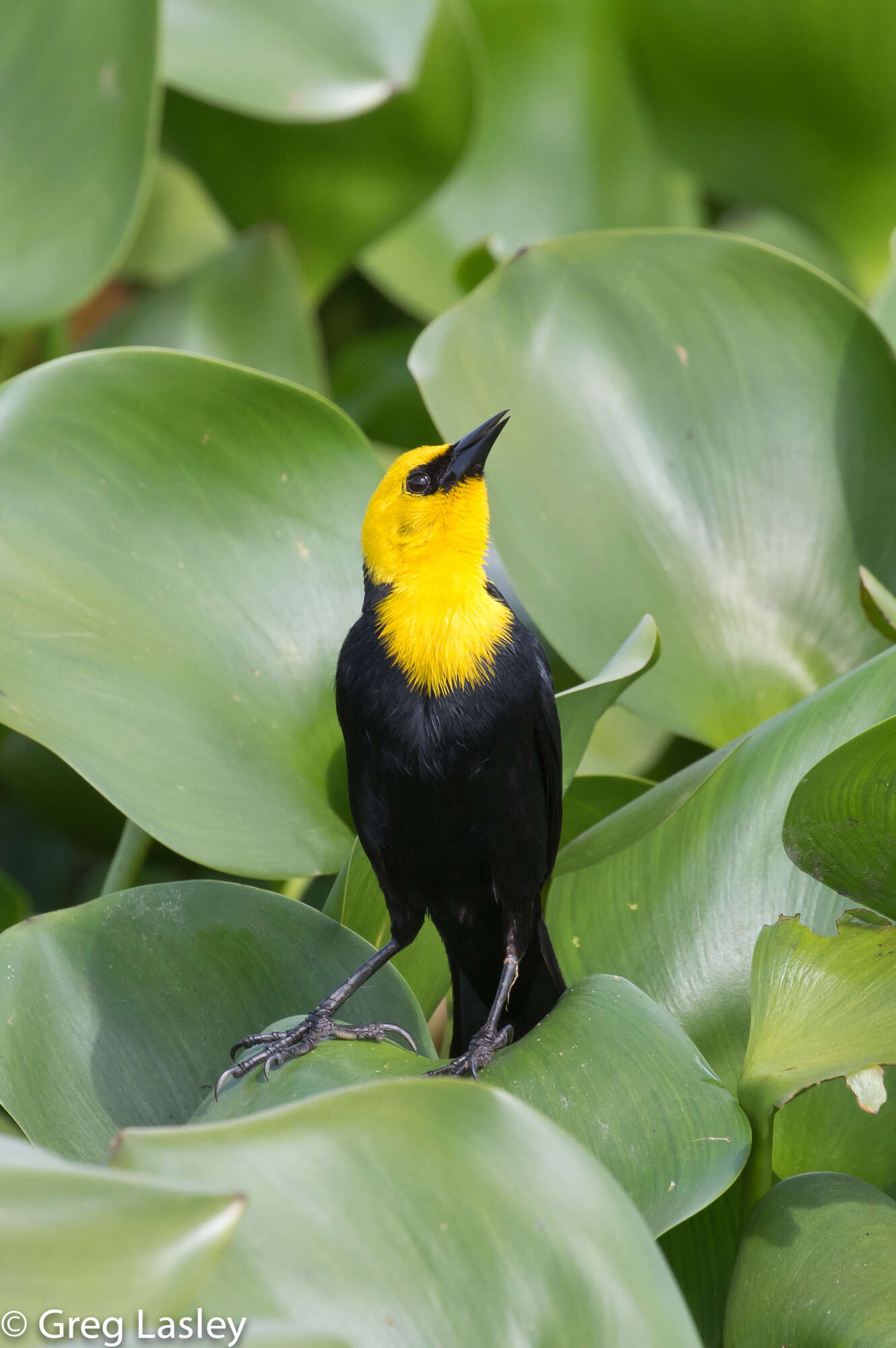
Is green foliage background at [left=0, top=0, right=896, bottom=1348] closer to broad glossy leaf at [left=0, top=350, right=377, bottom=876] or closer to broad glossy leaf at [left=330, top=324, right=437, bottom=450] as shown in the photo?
broad glossy leaf at [left=0, top=350, right=377, bottom=876]

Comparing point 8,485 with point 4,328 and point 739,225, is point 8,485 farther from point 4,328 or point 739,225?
point 739,225

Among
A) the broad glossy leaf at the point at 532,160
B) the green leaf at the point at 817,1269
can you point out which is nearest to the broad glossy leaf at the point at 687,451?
the green leaf at the point at 817,1269

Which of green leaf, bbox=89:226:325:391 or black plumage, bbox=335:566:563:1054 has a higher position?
Answer: green leaf, bbox=89:226:325:391

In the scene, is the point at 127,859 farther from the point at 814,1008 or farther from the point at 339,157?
the point at 339,157

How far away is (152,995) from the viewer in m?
1.17

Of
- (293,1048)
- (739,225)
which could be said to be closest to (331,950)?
(293,1048)

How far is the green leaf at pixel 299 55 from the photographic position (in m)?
2.01

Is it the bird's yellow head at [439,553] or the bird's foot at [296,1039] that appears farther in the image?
the bird's yellow head at [439,553]

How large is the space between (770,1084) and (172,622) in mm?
764

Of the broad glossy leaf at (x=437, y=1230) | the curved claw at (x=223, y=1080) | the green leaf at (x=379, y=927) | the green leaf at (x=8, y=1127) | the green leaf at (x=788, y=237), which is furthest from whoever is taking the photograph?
the green leaf at (x=788, y=237)

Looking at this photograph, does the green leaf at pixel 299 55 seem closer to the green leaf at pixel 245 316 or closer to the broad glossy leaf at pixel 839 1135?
the green leaf at pixel 245 316

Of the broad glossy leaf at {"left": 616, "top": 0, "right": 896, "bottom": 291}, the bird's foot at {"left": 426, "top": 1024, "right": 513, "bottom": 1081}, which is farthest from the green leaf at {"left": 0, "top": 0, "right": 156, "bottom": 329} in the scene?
the bird's foot at {"left": 426, "top": 1024, "right": 513, "bottom": 1081}

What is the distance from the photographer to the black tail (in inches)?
53.5

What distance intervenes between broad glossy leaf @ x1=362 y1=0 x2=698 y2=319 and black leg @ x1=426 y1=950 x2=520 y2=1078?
167 centimetres
